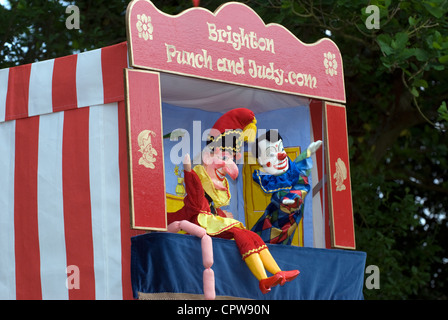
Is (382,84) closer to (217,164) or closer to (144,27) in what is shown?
(217,164)

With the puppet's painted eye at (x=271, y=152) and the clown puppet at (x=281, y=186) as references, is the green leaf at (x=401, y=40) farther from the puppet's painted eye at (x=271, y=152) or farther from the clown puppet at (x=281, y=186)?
the puppet's painted eye at (x=271, y=152)

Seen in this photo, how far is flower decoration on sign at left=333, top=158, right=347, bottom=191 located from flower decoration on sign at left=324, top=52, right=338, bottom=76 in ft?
2.28

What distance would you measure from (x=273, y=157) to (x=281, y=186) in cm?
22

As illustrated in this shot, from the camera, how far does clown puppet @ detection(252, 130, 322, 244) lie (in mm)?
6469

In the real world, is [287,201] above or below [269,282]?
above

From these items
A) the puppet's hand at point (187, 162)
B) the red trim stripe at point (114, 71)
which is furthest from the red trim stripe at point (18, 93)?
the puppet's hand at point (187, 162)

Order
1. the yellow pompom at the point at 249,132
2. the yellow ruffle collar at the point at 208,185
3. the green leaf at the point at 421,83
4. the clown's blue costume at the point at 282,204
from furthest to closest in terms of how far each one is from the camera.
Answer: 1. the green leaf at the point at 421,83
2. the clown's blue costume at the point at 282,204
3. the yellow pompom at the point at 249,132
4. the yellow ruffle collar at the point at 208,185

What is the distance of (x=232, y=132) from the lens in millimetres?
6273

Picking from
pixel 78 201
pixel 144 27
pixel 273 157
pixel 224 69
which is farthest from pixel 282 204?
pixel 144 27

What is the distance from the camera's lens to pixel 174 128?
23.0ft

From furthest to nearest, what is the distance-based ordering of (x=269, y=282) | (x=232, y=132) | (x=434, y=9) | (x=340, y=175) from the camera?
1. (x=434, y=9)
2. (x=340, y=175)
3. (x=232, y=132)
4. (x=269, y=282)

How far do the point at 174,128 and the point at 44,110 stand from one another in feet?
4.03

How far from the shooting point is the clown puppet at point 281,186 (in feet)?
21.2

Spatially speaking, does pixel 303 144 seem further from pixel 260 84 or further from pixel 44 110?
pixel 44 110
